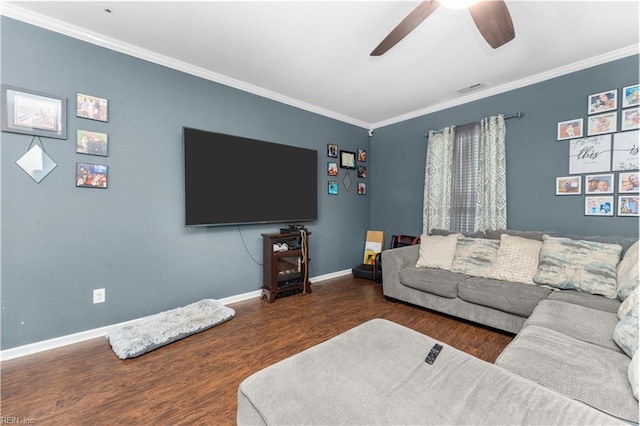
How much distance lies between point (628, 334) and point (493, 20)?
1813 mm

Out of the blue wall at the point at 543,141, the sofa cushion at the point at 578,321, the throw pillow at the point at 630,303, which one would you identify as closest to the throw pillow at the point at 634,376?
the sofa cushion at the point at 578,321

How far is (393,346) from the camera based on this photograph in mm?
1287

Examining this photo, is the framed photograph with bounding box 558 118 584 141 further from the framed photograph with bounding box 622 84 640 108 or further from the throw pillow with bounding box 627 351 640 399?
the throw pillow with bounding box 627 351 640 399

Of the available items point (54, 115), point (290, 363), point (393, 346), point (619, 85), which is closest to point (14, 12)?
point (54, 115)

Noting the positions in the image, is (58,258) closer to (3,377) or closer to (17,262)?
(17,262)

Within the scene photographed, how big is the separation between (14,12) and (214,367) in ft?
9.78

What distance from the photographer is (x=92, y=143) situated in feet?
7.44

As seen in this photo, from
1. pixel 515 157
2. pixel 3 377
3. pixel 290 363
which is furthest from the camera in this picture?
pixel 515 157

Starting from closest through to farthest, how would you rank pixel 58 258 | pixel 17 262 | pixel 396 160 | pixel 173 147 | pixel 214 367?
pixel 214 367, pixel 17 262, pixel 58 258, pixel 173 147, pixel 396 160

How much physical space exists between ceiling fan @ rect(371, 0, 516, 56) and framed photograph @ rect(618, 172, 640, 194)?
1.92 m

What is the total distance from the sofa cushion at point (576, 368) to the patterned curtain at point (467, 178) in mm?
2121

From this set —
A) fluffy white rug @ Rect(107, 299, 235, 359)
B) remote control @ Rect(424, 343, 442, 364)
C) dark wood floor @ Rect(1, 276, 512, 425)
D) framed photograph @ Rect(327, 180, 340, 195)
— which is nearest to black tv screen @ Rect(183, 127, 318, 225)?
framed photograph @ Rect(327, 180, 340, 195)

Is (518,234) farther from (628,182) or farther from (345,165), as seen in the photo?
(345,165)

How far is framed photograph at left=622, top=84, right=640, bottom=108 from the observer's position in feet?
8.00
